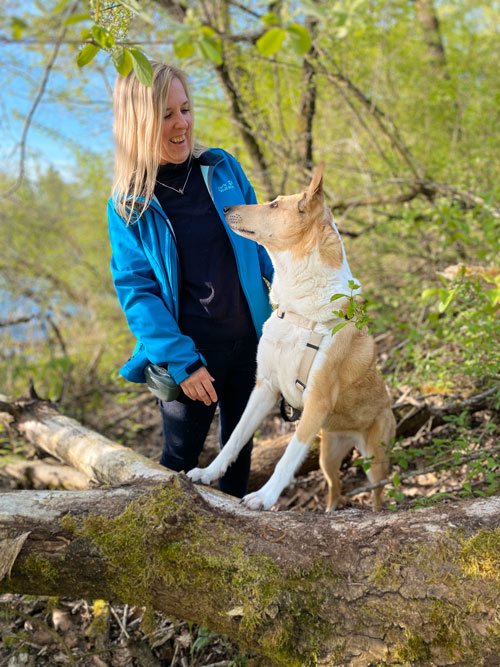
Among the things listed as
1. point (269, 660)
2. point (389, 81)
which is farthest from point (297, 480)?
point (389, 81)

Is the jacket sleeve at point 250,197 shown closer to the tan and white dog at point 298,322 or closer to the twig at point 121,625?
the tan and white dog at point 298,322

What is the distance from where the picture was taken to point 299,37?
105 cm

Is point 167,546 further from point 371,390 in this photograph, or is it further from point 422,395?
point 422,395

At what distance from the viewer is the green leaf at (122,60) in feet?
4.06

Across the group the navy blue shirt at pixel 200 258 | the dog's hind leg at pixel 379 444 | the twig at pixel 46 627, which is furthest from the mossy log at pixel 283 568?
the dog's hind leg at pixel 379 444

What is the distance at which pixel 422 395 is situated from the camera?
4434mm

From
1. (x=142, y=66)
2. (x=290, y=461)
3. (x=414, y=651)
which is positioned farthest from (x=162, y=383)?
(x=142, y=66)

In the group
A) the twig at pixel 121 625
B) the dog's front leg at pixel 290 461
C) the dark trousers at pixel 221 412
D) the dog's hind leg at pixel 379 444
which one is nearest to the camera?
the dog's front leg at pixel 290 461

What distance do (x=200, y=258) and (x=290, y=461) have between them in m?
1.19

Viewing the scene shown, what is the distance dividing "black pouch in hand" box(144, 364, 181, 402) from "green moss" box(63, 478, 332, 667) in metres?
0.69

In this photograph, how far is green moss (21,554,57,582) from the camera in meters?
1.98

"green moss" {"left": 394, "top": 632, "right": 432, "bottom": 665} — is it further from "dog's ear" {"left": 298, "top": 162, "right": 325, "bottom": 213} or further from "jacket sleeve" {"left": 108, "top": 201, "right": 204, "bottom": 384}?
"dog's ear" {"left": 298, "top": 162, "right": 325, "bottom": 213}

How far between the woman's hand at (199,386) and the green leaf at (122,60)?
1.65 m

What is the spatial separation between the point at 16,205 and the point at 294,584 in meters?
11.8
